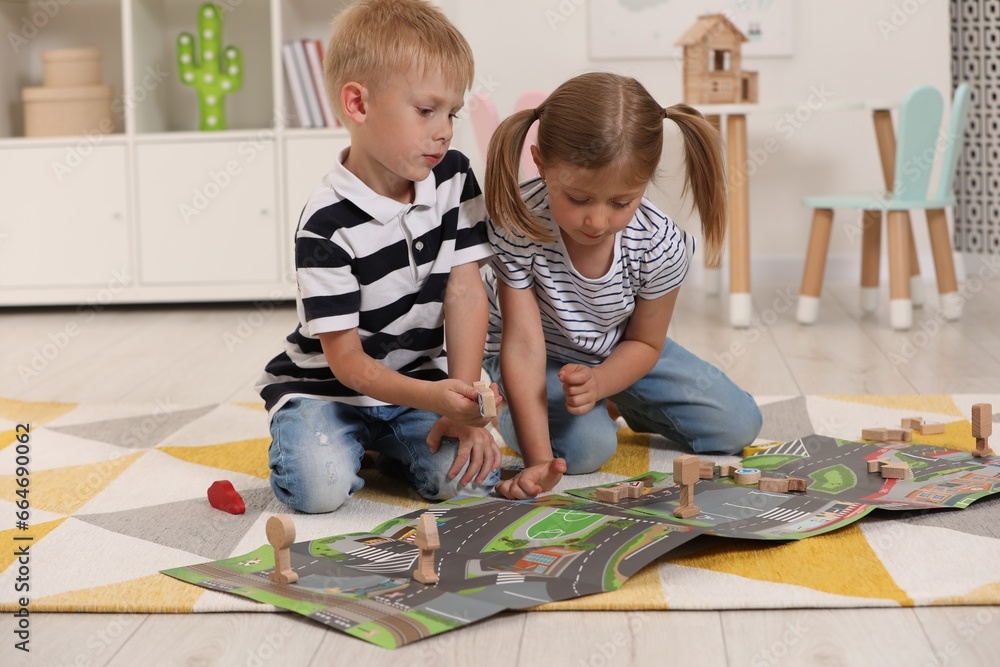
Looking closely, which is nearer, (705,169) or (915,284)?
(705,169)

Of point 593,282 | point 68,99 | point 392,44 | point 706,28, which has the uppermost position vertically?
point 706,28

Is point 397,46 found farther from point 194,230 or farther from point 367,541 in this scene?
point 194,230

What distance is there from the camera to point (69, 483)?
45.1 inches

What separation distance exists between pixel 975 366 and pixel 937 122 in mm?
611

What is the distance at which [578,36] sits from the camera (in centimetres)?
277

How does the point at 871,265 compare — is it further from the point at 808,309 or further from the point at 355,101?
the point at 355,101

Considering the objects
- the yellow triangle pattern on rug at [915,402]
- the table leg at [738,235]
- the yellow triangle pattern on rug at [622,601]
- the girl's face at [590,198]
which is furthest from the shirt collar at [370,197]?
the table leg at [738,235]

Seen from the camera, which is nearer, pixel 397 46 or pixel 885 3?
pixel 397 46

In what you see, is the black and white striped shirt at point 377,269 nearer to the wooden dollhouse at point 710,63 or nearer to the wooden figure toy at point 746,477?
the wooden figure toy at point 746,477

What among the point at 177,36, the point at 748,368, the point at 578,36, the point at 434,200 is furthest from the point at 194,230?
the point at 434,200

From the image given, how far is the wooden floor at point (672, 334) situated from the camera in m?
0.71

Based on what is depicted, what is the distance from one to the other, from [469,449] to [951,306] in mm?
1499

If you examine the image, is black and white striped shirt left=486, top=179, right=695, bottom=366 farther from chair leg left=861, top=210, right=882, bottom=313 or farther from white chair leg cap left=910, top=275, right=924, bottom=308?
white chair leg cap left=910, top=275, right=924, bottom=308

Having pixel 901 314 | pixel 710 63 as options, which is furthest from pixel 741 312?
pixel 710 63
